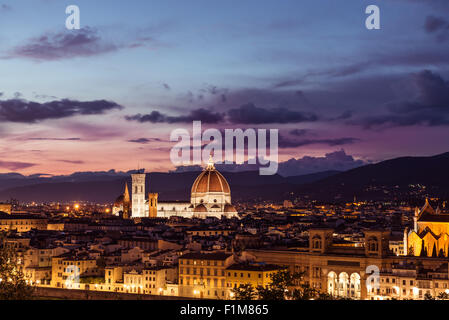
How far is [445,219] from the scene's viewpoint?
173 feet

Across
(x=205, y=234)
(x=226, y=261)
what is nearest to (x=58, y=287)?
(x=226, y=261)

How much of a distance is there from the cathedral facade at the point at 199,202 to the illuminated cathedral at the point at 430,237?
73.0 m

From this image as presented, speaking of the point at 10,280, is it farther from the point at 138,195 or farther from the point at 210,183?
the point at 138,195

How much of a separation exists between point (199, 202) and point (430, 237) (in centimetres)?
8060

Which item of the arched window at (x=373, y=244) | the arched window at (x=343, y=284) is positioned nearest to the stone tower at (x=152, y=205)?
the arched window at (x=343, y=284)

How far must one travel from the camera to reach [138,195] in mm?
138000

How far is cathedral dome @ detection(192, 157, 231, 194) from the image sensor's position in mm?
128750

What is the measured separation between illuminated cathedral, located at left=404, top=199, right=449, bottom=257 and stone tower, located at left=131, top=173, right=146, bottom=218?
284 ft

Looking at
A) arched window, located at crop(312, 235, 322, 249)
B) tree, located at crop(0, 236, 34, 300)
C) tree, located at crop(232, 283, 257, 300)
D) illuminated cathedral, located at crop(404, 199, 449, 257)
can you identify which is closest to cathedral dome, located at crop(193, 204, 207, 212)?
illuminated cathedral, located at crop(404, 199, 449, 257)

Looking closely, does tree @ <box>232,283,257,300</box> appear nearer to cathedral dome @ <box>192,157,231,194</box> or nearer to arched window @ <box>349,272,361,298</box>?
arched window @ <box>349,272,361,298</box>
